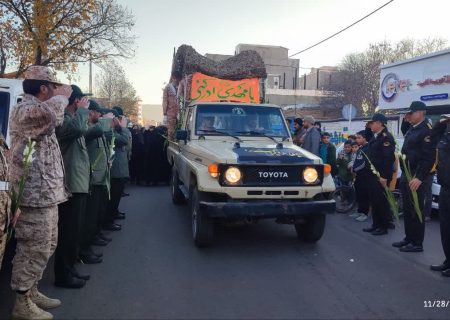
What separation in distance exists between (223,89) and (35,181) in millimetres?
6244

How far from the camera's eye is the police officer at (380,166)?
6832 millimetres

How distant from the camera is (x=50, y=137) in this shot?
3.67 meters

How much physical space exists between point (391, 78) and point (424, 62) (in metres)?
2.03

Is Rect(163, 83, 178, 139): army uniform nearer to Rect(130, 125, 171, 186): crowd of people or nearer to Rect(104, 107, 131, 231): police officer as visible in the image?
Rect(130, 125, 171, 186): crowd of people

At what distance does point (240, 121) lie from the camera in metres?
6.84

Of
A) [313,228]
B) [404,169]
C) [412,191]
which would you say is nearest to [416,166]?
[404,169]

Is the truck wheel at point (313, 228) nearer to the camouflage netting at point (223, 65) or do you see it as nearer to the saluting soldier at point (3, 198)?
the saluting soldier at point (3, 198)

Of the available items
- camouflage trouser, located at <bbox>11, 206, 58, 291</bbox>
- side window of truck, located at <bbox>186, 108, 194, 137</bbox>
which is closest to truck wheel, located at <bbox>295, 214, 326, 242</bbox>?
side window of truck, located at <bbox>186, 108, 194, 137</bbox>

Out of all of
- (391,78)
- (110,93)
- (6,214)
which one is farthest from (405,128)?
(110,93)

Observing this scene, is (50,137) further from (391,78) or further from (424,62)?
(391,78)

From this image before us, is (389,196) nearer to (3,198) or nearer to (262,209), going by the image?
(262,209)

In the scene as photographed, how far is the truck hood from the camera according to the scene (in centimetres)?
535

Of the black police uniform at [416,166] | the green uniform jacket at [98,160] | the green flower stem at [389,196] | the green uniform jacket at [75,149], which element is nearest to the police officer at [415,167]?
the black police uniform at [416,166]

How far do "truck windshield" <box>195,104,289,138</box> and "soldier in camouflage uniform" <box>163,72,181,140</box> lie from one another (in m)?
3.00
